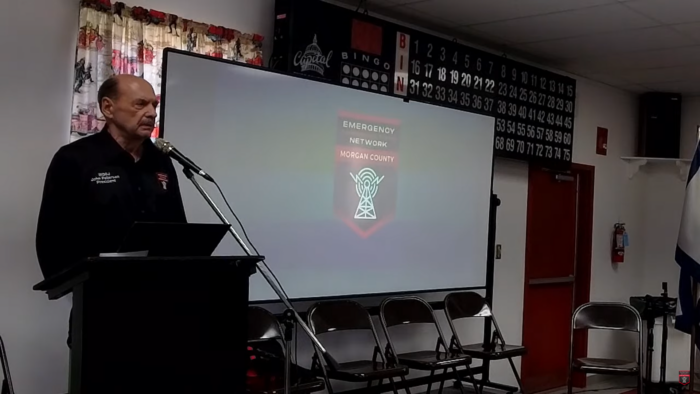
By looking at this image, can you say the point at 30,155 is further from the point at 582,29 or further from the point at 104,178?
the point at 582,29

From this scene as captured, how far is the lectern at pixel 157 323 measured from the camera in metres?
1.72

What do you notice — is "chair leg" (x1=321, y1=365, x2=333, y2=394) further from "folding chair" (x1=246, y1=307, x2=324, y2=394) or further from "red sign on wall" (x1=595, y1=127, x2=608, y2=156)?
"red sign on wall" (x1=595, y1=127, x2=608, y2=156)

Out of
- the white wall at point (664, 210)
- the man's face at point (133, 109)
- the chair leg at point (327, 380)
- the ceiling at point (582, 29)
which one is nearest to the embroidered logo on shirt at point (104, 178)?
the man's face at point (133, 109)

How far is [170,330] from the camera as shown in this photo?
1.87 meters

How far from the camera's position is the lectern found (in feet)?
5.65

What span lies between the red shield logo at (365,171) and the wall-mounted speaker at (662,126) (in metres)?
3.44

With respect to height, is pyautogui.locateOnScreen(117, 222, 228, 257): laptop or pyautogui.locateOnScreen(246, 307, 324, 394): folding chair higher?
pyautogui.locateOnScreen(117, 222, 228, 257): laptop

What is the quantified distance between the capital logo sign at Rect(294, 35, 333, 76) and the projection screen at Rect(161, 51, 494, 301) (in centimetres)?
15

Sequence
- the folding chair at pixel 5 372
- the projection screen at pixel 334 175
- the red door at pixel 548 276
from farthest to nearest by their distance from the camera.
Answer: the red door at pixel 548 276
the projection screen at pixel 334 175
the folding chair at pixel 5 372

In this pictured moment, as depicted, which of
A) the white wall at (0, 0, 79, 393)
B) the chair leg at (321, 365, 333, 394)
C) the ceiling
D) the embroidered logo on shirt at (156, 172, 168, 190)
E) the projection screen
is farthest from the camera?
the ceiling

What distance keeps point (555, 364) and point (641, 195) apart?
2.03 meters

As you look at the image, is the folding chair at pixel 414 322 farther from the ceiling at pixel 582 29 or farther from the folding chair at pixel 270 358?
the ceiling at pixel 582 29

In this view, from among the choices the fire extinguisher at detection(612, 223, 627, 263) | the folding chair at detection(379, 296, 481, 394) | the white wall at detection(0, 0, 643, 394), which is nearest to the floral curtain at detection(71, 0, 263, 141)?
the white wall at detection(0, 0, 643, 394)

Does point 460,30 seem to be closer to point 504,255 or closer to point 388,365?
point 504,255
